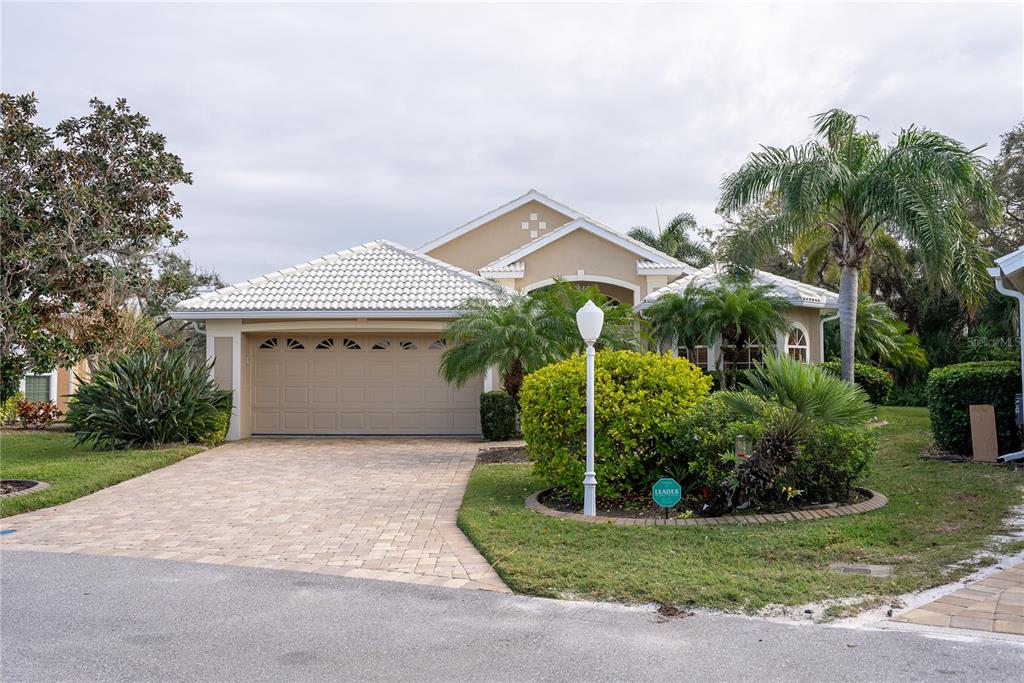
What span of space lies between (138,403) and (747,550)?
12018 mm

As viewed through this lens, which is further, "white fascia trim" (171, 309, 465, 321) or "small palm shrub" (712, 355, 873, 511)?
"white fascia trim" (171, 309, 465, 321)

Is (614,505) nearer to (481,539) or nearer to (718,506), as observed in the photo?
(718,506)

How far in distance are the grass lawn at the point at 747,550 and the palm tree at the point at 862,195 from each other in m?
5.26

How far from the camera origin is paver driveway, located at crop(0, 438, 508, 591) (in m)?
7.36

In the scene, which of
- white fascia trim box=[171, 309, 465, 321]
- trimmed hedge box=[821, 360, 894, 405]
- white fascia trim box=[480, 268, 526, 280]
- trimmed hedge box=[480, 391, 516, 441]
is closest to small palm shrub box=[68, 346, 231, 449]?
white fascia trim box=[171, 309, 465, 321]

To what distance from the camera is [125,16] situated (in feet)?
37.7

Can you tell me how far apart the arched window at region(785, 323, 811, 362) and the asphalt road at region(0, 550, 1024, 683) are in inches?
551

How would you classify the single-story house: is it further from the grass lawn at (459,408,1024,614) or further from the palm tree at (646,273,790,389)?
the grass lawn at (459,408,1024,614)

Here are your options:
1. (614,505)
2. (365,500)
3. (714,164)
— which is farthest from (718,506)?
Answer: (714,164)

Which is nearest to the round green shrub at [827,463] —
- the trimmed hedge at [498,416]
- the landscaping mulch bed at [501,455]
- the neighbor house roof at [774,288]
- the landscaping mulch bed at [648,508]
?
the landscaping mulch bed at [648,508]

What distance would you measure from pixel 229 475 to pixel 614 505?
244 inches

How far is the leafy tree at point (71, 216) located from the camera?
10.8 metres

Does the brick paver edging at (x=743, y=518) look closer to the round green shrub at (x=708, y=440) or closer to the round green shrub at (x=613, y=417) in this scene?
the round green shrub at (x=708, y=440)

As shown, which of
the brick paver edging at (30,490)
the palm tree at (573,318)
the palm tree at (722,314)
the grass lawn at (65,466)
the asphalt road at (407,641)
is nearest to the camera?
the asphalt road at (407,641)
